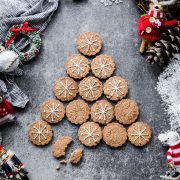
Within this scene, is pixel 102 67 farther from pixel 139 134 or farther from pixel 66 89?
pixel 139 134

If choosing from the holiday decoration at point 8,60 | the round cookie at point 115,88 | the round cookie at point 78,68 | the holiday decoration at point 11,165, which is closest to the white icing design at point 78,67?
the round cookie at point 78,68

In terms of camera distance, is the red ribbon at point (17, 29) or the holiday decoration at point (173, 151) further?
the red ribbon at point (17, 29)

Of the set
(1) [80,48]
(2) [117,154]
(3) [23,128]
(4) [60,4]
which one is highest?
(4) [60,4]

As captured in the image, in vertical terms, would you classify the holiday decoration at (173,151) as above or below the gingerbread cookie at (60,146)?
below

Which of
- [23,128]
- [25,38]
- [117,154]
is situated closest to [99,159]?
[117,154]

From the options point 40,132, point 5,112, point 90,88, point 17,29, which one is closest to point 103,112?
point 90,88

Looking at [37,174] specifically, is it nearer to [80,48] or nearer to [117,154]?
[117,154]

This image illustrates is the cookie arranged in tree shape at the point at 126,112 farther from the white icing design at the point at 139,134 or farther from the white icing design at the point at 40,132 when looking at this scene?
the white icing design at the point at 40,132

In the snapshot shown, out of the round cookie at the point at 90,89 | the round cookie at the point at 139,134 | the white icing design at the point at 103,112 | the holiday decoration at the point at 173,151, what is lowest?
the holiday decoration at the point at 173,151
